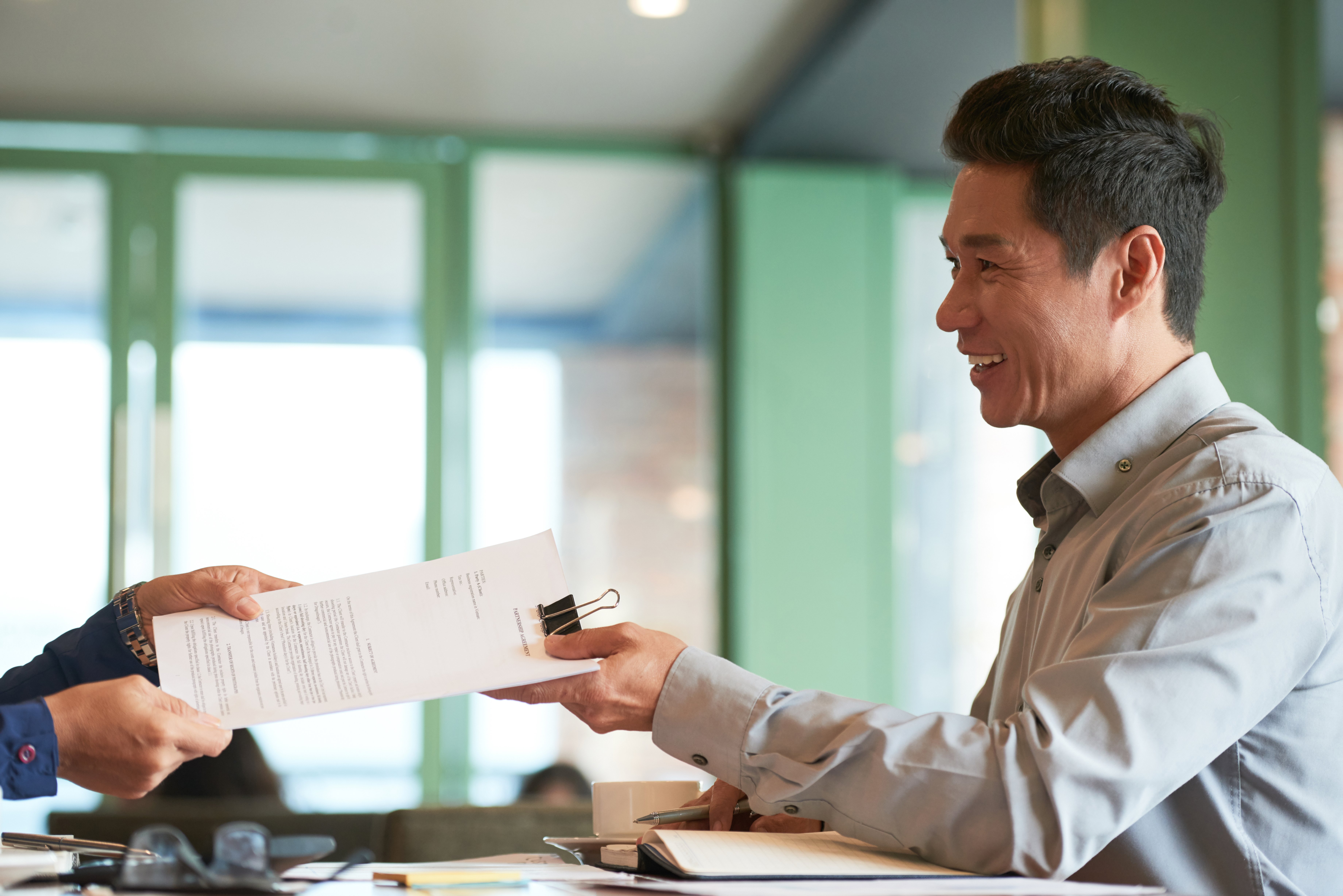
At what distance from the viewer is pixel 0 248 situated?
4.31m

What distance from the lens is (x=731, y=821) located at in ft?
4.17

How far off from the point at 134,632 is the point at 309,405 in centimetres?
306

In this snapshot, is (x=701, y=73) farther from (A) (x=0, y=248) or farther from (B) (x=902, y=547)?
(A) (x=0, y=248)

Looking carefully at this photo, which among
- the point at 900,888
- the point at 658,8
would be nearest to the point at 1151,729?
the point at 900,888

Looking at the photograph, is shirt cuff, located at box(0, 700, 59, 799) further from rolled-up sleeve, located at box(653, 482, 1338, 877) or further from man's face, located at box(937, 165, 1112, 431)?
man's face, located at box(937, 165, 1112, 431)

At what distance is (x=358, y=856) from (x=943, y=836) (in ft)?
1.63

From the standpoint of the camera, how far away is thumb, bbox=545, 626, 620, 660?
110 cm

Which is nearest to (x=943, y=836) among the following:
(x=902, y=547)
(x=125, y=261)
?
(x=902, y=547)

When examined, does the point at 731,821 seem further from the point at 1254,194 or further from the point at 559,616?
the point at 1254,194

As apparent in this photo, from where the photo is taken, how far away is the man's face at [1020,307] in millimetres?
1311

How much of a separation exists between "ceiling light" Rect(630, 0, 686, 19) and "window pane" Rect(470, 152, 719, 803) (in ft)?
3.30

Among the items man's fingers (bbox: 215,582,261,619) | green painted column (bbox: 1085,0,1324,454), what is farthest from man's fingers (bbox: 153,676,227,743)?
green painted column (bbox: 1085,0,1324,454)

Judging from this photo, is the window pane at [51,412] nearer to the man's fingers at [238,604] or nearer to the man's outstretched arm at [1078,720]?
the man's fingers at [238,604]

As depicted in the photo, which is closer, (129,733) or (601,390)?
(129,733)
